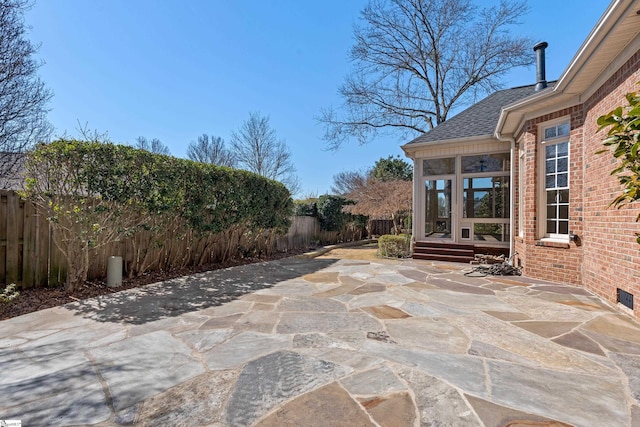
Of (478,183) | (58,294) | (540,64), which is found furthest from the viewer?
(478,183)

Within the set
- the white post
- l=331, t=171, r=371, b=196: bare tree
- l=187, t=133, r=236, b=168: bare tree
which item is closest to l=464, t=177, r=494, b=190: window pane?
the white post

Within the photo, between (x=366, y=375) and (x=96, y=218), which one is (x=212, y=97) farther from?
(x=366, y=375)

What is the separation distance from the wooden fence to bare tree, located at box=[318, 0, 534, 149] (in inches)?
506

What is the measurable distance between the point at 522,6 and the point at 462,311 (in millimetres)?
17033

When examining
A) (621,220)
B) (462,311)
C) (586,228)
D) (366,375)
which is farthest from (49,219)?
(586,228)

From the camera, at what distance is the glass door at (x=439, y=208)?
879cm

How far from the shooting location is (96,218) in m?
4.69

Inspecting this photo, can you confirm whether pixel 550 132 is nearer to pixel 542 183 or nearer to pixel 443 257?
pixel 542 183

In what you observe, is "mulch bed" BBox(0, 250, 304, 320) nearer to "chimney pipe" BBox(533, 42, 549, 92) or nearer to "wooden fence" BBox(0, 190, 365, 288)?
"wooden fence" BBox(0, 190, 365, 288)

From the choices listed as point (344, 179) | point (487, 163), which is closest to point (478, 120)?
point (487, 163)

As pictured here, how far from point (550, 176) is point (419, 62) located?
1293cm

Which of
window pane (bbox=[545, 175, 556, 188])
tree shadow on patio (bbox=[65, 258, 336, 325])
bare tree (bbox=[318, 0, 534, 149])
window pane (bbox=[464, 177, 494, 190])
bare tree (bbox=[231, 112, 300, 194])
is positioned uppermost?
bare tree (bbox=[318, 0, 534, 149])

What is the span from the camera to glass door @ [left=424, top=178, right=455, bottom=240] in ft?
28.8

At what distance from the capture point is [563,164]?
5.58 m
